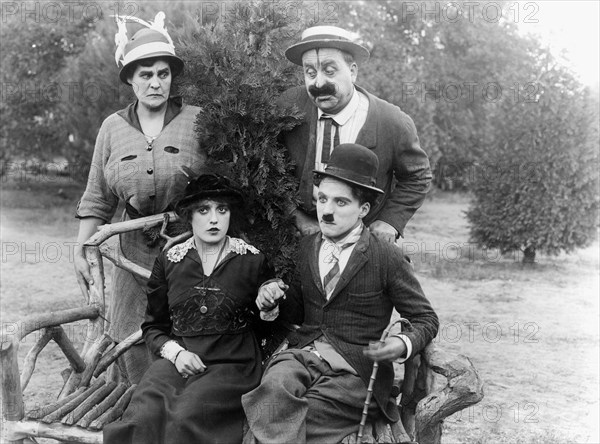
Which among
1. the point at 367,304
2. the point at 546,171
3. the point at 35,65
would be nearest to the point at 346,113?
the point at 367,304

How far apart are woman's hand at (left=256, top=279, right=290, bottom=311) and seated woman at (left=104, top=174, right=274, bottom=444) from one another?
25 centimetres

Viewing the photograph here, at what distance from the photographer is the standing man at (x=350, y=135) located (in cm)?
341

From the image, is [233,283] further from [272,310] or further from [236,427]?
[236,427]

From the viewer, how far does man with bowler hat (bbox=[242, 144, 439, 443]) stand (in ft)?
9.21

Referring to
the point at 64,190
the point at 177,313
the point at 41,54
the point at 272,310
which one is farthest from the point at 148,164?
the point at 64,190

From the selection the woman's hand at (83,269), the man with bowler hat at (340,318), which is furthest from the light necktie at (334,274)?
the woman's hand at (83,269)

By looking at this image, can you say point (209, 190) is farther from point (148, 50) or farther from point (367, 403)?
point (367, 403)

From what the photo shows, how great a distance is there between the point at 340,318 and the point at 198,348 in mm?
652

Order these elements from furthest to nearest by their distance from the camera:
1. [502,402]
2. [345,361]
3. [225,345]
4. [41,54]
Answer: [41,54] → [502,402] → [225,345] → [345,361]

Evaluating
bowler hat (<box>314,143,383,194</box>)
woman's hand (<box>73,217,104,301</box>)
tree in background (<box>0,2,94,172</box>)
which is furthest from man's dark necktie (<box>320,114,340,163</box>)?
tree in background (<box>0,2,94,172</box>)

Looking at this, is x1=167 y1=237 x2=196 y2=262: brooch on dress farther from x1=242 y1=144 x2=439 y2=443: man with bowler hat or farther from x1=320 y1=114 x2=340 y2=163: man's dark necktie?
x1=320 y1=114 x2=340 y2=163: man's dark necktie

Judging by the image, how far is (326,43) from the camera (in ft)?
10.9

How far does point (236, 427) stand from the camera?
2.91 metres

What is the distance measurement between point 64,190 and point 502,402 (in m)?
14.0
